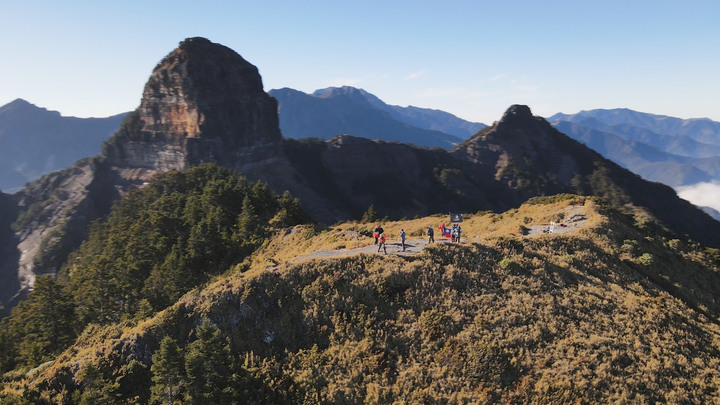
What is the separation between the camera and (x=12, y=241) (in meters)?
143

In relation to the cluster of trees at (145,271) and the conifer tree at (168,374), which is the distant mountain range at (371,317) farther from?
the cluster of trees at (145,271)

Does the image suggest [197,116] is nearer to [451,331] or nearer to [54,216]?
[54,216]

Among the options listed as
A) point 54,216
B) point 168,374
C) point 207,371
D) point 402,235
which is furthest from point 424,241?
point 54,216

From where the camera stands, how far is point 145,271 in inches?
1993

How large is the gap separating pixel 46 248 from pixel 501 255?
5591 inches

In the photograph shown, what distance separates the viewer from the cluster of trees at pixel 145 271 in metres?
43.2

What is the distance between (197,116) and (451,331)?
147112 mm

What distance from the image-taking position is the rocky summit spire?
484ft

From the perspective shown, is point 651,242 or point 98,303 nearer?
point 651,242

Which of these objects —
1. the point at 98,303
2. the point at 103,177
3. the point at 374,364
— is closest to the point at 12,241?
the point at 103,177

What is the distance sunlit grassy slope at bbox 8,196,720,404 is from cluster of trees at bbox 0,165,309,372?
10641 millimetres

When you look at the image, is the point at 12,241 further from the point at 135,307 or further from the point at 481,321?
the point at 481,321

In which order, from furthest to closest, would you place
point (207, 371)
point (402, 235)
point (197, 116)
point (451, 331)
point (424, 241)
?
point (197, 116) < point (424, 241) < point (402, 235) < point (451, 331) < point (207, 371)

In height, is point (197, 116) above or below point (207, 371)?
above
